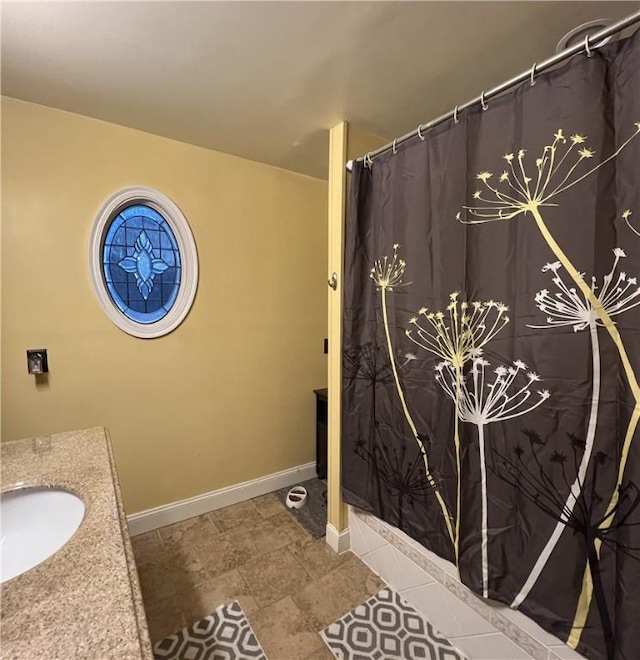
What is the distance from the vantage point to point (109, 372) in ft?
6.02

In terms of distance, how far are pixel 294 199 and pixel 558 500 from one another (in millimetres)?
2162

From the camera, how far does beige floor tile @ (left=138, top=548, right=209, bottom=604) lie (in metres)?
1.60

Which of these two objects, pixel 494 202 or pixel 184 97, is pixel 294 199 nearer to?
pixel 184 97

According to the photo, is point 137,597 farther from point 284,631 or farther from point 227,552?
point 227,552

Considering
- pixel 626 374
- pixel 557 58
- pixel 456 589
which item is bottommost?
pixel 456 589

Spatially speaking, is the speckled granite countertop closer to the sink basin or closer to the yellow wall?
the sink basin

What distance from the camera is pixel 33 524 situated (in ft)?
3.06

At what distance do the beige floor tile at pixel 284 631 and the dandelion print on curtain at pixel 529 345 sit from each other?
58 centimetres

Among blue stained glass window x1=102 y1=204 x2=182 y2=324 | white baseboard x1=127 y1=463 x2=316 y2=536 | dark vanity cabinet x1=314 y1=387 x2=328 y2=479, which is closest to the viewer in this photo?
blue stained glass window x1=102 y1=204 x2=182 y2=324

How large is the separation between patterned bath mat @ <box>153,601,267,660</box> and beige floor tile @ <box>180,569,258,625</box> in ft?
0.13

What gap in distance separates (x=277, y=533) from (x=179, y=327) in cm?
135

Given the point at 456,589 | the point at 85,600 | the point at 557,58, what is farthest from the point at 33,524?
the point at 557,58

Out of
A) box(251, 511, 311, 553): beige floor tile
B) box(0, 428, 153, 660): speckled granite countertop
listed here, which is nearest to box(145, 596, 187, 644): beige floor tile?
box(251, 511, 311, 553): beige floor tile

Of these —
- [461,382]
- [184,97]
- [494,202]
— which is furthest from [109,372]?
[494,202]
